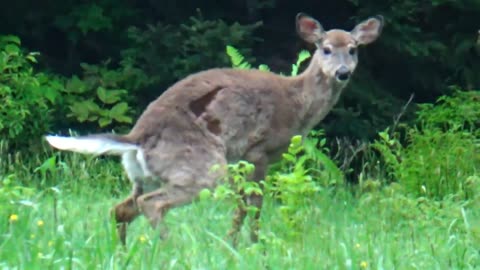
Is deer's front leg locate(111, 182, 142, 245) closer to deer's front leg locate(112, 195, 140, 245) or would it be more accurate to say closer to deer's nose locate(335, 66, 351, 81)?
deer's front leg locate(112, 195, 140, 245)

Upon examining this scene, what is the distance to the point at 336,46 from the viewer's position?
10.2 meters

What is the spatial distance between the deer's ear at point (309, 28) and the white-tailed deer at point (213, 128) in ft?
0.08

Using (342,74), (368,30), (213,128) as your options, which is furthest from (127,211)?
(368,30)

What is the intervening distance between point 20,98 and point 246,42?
2.36 m

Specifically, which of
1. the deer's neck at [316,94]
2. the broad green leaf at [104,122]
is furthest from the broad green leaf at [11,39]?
the deer's neck at [316,94]

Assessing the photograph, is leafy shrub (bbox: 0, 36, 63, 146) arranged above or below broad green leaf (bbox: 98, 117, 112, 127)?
above

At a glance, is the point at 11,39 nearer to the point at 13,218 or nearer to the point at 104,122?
the point at 104,122

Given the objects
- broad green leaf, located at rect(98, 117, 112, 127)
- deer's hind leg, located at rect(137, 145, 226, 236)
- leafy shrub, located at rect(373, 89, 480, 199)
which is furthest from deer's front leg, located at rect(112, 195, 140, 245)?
broad green leaf, located at rect(98, 117, 112, 127)

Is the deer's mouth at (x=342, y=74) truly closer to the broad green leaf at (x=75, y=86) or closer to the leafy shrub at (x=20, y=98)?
the leafy shrub at (x=20, y=98)

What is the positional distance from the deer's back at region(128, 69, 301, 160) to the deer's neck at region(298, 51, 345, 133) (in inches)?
3.7

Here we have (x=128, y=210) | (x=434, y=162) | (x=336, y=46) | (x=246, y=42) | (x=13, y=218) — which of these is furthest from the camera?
(x=246, y=42)

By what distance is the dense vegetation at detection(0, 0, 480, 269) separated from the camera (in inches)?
309

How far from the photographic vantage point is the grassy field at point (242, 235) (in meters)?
6.26

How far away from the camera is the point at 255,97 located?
9320 mm
